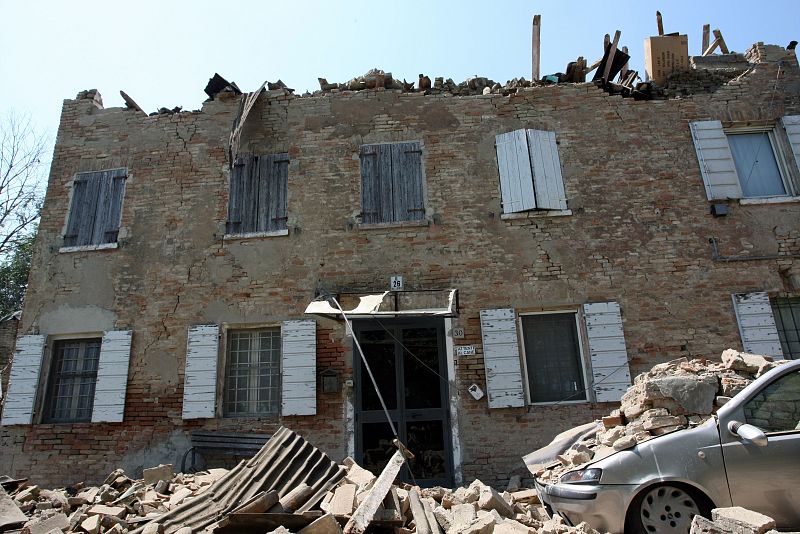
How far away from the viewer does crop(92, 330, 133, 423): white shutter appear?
7996 mm

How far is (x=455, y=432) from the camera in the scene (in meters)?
7.58

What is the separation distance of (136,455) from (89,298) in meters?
2.81

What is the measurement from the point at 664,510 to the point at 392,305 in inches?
170

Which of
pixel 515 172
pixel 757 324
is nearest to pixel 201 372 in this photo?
pixel 515 172

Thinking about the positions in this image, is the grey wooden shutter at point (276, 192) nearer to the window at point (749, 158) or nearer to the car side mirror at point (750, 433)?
the car side mirror at point (750, 433)

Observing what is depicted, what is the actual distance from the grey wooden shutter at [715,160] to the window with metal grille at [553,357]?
331 cm

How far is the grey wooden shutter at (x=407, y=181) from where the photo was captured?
8.80 m

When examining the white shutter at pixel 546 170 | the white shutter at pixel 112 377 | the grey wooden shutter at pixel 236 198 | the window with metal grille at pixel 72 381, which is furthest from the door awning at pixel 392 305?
the window with metal grille at pixel 72 381

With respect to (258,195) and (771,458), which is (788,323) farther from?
(258,195)

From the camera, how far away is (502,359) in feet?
25.4

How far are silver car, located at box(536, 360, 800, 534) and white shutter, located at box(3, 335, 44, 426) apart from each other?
8.32 meters

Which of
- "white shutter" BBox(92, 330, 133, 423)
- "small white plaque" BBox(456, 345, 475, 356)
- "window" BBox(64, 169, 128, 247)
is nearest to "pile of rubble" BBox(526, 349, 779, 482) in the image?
"small white plaque" BBox(456, 345, 475, 356)

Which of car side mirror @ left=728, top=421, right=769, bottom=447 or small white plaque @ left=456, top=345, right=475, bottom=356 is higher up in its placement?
small white plaque @ left=456, top=345, right=475, bottom=356

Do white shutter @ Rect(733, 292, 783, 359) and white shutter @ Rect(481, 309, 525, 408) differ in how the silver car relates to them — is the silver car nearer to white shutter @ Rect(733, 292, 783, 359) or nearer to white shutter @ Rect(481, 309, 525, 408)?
white shutter @ Rect(481, 309, 525, 408)
